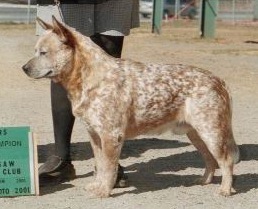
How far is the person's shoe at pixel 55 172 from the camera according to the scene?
22.6ft

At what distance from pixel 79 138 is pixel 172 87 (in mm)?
3134

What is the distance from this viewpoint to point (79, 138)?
923 cm

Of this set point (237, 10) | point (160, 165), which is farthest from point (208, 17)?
point (237, 10)

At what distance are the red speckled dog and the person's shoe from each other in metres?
0.58

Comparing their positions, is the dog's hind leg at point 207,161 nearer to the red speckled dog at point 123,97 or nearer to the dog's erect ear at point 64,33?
the red speckled dog at point 123,97

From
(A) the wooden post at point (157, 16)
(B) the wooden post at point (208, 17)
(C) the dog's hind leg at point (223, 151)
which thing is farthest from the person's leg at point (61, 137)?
(A) the wooden post at point (157, 16)

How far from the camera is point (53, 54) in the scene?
6.07 meters

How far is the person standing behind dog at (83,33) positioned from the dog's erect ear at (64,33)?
656 millimetres

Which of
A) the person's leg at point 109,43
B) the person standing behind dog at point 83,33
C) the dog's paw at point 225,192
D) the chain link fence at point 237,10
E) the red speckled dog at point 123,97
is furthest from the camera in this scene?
the chain link fence at point 237,10

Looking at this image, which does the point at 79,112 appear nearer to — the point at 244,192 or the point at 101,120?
the point at 101,120

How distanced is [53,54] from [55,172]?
1.38 meters

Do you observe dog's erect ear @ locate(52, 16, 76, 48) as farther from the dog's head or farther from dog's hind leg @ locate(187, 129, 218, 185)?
dog's hind leg @ locate(187, 129, 218, 185)

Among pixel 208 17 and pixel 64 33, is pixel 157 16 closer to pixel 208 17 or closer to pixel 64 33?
pixel 208 17

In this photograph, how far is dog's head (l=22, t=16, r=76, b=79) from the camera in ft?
19.9
